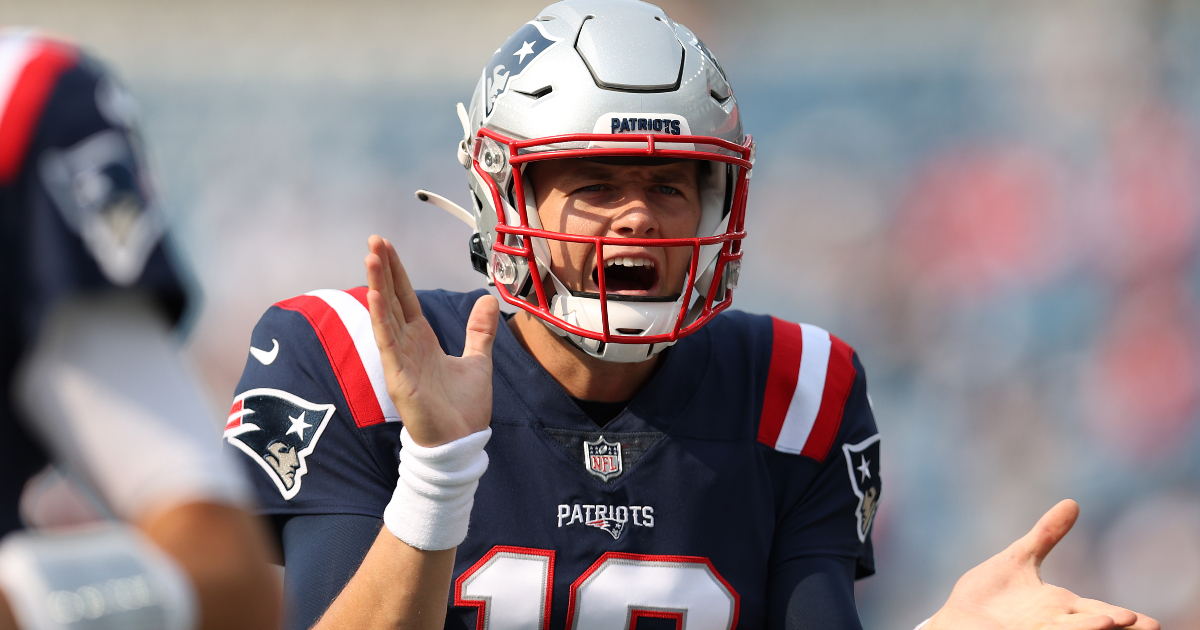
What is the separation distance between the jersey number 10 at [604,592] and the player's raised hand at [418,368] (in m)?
0.33

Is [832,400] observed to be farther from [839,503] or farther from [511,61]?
[511,61]

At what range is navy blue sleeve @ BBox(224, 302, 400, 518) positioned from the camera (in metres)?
1.79

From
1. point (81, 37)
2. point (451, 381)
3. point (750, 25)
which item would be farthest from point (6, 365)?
point (81, 37)

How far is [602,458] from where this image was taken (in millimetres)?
1895

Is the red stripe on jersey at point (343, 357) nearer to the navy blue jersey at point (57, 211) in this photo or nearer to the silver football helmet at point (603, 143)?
the silver football helmet at point (603, 143)

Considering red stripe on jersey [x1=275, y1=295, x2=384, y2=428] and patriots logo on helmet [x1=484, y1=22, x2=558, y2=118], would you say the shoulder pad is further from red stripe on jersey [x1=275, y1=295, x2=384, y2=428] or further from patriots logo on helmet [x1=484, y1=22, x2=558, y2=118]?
patriots logo on helmet [x1=484, y1=22, x2=558, y2=118]

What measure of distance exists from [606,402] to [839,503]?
1.54 ft

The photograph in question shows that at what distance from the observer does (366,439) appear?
182cm

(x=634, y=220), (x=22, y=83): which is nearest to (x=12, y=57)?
(x=22, y=83)

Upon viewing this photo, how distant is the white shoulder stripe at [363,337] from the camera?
6.03 feet

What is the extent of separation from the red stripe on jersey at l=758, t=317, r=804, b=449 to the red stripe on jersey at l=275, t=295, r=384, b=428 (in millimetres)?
699

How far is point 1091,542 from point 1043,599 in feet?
9.91

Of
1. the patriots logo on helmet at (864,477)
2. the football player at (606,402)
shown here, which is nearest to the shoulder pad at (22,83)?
the football player at (606,402)

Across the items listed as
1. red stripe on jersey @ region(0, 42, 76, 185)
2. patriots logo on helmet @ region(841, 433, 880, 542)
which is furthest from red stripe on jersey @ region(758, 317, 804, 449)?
red stripe on jersey @ region(0, 42, 76, 185)
